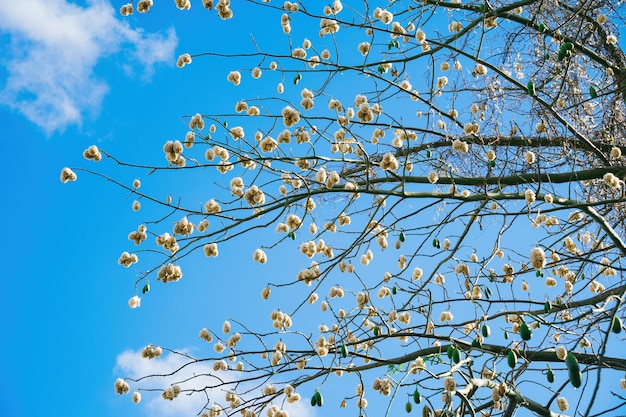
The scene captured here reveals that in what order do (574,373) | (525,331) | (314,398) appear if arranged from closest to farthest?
(574,373)
(525,331)
(314,398)

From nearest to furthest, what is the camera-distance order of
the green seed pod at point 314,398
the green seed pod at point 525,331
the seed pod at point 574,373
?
the seed pod at point 574,373 → the green seed pod at point 525,331 → the green seed pod at point 314,398

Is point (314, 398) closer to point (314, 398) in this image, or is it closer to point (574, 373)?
point (314, 398)

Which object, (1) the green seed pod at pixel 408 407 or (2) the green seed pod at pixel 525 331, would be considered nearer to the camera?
(2) the green seed pod at pixel 525 331

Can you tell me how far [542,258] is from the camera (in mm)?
2734

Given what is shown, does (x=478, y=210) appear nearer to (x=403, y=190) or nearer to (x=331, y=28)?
(x=403, y=190)

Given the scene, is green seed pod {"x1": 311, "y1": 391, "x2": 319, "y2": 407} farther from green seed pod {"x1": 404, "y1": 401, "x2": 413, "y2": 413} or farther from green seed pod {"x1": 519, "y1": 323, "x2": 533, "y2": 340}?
green seed pod {"x1": 519, "y1": 323, "x2": 533, "y2": 340}

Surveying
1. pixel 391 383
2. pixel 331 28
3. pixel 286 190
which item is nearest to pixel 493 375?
pixel 391 383

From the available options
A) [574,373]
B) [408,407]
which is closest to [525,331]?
[574,373]

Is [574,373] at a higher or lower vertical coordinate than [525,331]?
lower

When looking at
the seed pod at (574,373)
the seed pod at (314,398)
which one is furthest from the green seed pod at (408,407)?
the seed pod at (574,373)

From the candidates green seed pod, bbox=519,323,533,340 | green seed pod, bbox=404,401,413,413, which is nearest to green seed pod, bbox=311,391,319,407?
green seed pod, bbox=404,401,413,413

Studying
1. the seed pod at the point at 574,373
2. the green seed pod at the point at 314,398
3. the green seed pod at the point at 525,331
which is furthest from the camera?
the green seed pod at the point at 314,398

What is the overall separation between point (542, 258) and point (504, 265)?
0.79 meters

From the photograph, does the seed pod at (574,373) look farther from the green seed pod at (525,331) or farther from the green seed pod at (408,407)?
the green seed pod at (408,407)
